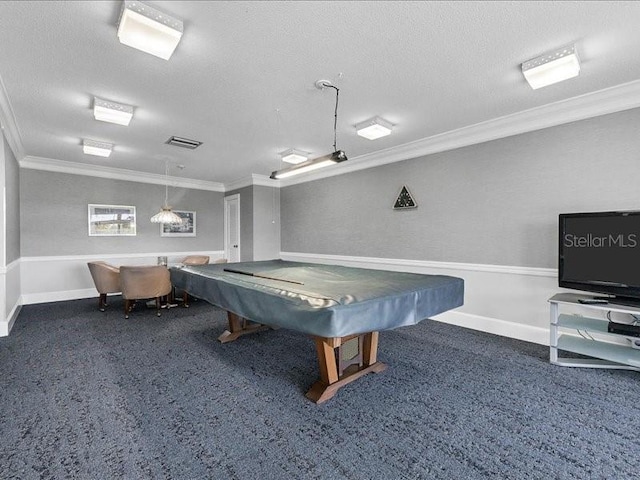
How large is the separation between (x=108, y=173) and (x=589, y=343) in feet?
26.3

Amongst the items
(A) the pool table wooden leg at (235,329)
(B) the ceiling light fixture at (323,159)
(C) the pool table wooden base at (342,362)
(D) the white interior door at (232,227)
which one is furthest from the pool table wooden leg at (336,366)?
(D) the white interior door at (232,227)

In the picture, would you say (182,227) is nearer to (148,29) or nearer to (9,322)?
(9,322)

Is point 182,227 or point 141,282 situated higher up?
point 182,227

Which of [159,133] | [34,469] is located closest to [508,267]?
[34,469]

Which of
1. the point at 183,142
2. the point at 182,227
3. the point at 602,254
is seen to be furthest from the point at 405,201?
the point at 182,227

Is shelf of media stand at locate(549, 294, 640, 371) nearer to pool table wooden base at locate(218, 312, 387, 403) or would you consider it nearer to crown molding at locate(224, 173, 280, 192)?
pool table wooden base at locate(218, 312, 387, 403)

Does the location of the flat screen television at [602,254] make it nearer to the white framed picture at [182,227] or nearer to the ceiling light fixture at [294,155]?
the ceiling light fixture at [294,155]

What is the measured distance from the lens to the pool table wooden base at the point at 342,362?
7.56ft

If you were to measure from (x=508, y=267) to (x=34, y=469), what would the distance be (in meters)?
4.43

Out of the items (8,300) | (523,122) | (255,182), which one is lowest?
(8,300)

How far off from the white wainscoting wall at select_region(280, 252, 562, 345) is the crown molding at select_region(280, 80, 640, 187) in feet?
5.39

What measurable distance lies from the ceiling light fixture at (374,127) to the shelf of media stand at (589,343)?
2.55 meters

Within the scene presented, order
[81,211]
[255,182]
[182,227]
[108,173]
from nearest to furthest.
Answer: [81,211] → [108,173] → [255,182] → [182,227]

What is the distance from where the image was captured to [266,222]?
23.4ft
